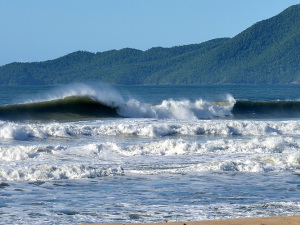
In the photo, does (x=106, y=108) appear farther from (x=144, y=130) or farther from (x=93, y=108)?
(x=144, y=130)

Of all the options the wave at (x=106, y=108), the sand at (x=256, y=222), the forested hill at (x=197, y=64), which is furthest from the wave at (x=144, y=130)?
the forested hill at (x=197, y=64)

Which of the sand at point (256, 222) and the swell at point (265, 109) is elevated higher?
the swell at point (265, 109)

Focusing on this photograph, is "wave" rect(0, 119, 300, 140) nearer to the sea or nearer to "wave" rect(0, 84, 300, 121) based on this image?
the sea

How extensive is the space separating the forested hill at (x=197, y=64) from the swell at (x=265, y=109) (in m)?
114

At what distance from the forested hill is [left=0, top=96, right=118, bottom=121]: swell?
383 feet

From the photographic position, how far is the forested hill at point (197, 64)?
160125mm

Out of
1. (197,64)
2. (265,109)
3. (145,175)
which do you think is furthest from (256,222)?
(197,64)

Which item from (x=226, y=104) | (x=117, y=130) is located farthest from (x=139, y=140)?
(x=226, y=104)

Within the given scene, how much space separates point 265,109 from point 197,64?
135253 millimetres

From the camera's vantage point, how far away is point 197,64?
6801 inches

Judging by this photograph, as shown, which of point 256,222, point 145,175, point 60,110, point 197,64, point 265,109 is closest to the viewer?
point 256,222

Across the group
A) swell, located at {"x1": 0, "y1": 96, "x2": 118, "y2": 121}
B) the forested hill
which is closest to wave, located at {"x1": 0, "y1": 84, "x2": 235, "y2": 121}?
swell, located at {"x1": 0, "y1": 96, "x2": 118, "y2": 121}

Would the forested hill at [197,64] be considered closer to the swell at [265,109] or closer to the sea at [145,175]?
the swell at [265,109]

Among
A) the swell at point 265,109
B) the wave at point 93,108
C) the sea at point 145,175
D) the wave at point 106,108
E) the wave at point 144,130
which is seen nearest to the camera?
the sea at point 145,175
